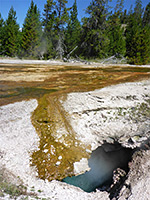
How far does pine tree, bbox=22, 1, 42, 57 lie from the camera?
29156 mm

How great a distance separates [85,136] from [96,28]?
2760cm

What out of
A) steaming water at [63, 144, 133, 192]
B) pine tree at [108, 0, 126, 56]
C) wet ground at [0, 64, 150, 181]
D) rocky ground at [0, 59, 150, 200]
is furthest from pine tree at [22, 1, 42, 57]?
steaming water at [63, 144, 133, 192]

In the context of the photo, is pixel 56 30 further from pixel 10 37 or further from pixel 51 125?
pixel 51 125

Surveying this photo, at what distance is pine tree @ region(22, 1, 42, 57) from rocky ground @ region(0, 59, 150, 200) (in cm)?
2484

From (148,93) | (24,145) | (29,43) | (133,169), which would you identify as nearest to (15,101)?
(24,145)

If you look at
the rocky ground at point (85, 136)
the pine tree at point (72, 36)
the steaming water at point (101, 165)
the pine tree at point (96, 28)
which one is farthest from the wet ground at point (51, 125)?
the pine tree at point (72, 36)

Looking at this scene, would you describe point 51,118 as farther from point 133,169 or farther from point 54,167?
point 133,169

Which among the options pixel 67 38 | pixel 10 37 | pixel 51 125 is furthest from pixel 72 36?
pixel 51 125

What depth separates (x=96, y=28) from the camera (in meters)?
29.1

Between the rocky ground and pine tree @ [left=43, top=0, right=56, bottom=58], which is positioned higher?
pine tree @ [left=43, top=0, right=56, bottom=58]

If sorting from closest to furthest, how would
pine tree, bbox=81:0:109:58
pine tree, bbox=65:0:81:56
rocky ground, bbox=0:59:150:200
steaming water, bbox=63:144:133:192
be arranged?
rocky ground, bbox=0:59:150:200, steaming water, bbox=63:144:133:192, pine tree, bbox=81:0:109:58, pine tree, bbox=65:0:81:56

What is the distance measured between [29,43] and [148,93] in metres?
26.6

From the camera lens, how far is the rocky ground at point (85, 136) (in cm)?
357

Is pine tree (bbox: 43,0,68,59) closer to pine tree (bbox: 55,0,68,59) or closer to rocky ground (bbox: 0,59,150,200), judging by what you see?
pine tree (bbox: 55,0,68,59)
